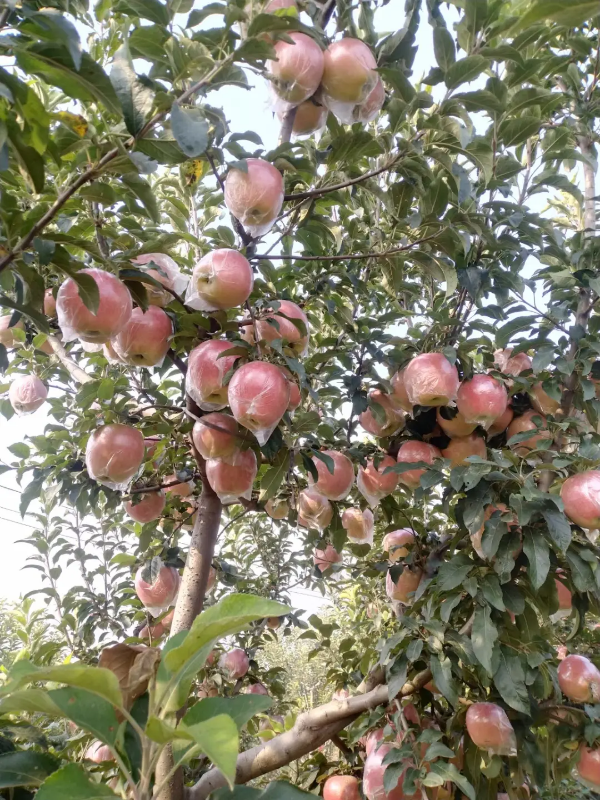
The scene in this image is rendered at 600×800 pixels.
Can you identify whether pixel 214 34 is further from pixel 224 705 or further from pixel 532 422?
pixel 532 422

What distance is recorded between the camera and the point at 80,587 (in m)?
2.66

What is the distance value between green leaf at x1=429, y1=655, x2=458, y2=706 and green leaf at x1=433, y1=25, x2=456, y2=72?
4.82 ft

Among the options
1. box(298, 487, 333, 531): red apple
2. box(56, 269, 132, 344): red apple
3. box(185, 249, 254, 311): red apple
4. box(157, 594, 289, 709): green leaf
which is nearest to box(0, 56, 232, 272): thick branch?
box(56, 269, 132, 344): red apple

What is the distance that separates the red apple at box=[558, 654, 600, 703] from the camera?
63.9 inches

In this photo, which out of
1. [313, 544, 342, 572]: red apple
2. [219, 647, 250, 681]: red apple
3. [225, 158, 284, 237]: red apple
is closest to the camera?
[225, 158, 284, 237]: red apple

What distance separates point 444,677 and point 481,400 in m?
0.77

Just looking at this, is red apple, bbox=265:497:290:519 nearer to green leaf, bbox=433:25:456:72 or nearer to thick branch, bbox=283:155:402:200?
thick branch, bbox=283:155:402:200

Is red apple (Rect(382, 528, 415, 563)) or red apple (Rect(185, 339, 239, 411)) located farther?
red apple (Rect(382, 528, 415, 563))

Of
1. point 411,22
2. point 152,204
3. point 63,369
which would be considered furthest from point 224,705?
point 63,369

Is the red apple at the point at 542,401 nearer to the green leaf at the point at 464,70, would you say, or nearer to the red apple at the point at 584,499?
the red apple at the point at 584,499

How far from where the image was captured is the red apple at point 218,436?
154 cm

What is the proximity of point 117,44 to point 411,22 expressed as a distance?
0.83 m

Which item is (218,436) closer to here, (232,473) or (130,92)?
(232,473)

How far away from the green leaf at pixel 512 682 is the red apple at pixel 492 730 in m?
0.08
